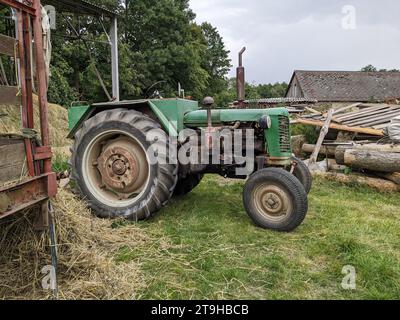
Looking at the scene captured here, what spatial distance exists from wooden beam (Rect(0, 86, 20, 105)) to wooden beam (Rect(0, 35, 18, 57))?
0.23 m

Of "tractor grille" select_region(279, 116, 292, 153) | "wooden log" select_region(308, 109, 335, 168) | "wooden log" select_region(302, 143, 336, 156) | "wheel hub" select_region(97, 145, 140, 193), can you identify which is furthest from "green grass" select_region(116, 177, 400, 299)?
"wooden log" select_region(302, 143, 336, 156)

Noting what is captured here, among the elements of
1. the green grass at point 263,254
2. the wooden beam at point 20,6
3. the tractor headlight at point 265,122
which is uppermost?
the wooden beam at point 20,6

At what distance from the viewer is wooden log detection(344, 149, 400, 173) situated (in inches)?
247

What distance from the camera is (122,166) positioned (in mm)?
4398

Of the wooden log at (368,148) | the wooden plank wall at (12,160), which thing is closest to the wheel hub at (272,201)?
the wooden plank wall at (12,160)

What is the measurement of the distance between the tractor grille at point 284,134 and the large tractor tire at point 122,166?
52.2 inches

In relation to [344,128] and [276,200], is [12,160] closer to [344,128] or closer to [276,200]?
[276,200]

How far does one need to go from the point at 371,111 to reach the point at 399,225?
20.6 feet

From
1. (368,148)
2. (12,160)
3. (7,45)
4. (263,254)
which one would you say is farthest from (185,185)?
(368,148)

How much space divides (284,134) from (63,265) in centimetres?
292

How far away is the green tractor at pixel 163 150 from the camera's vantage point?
163 inches

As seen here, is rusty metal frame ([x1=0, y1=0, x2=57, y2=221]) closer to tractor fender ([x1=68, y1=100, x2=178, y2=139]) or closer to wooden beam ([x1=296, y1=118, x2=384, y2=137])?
tractor fender ([x1=68, y1=100, x2=178, y2=139])

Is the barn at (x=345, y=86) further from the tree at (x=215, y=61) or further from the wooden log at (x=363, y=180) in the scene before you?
the wooden log at (x=363, y=180)
